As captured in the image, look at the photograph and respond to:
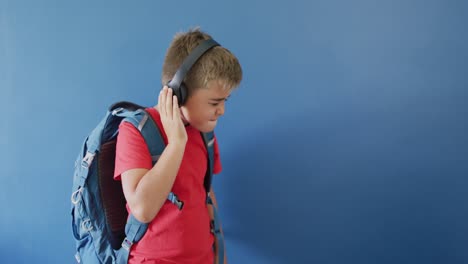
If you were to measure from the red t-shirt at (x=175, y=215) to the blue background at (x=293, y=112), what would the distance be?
28 centimetres

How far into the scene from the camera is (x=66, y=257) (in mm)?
1418

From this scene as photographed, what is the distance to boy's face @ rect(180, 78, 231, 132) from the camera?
38.1 inches

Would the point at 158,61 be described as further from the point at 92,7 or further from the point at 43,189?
the point at 43,189

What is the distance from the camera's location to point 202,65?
949 millimetres

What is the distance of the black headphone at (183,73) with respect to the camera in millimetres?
927

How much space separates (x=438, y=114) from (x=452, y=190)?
269 millimetres

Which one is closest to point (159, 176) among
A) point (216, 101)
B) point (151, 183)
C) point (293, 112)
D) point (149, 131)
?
point (151, 183)

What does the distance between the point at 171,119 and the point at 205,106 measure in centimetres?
11

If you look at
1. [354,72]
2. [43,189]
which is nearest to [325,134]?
[354,72]

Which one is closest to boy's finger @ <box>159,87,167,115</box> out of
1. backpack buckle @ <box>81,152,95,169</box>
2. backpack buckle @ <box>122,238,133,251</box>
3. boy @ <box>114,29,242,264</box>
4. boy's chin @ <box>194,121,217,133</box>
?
boy @ <box>114,29,242,264</box>

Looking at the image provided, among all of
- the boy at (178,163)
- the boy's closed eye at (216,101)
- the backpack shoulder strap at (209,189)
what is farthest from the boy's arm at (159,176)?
the backpack shoulder strap at (209,189)

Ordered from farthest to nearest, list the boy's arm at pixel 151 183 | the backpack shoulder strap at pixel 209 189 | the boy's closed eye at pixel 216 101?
1. the backpack shoulder strap at pixel 209 189
2. the boy's closed eye at pixel 216 101
3. the boy's arm at pixel 151 183

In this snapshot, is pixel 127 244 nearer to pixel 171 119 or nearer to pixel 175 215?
pixel 175 215

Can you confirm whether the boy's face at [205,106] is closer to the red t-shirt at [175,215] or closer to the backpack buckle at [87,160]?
the red t-shirt at [175,215]
